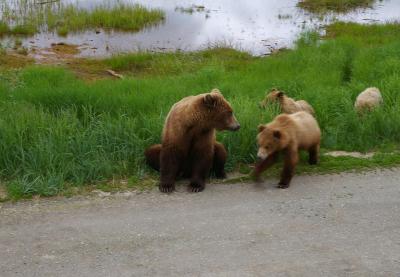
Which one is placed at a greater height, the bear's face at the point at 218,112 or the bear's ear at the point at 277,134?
the bear's face at the point at 218,112

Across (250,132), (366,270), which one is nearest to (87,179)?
(250,132)

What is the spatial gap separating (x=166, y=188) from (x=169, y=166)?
0.82 feet

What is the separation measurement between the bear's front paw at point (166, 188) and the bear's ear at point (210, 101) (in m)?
0.95

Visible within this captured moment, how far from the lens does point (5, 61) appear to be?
14.6 meters

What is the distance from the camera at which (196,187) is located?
6133 millimetres

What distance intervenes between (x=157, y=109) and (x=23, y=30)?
38.1 ft

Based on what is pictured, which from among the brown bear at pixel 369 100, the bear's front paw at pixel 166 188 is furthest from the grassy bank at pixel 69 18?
the bear's front paw at pixel 166 188

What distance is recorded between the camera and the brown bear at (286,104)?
26.1 feet

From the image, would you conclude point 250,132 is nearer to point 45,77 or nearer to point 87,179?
point 87,179

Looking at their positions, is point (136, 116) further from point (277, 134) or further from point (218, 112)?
point (277, 134)

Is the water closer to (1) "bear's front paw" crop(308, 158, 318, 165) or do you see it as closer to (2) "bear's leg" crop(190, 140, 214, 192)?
(1) "bear's front paw" crop(308, 158, 318, 165)

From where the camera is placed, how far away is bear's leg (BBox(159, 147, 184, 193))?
19.9 ft

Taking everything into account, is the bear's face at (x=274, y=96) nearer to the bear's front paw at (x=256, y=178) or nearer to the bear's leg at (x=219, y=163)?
the bear's leg at (x=219, y=163)

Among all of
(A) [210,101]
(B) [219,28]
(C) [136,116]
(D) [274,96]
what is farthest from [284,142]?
(B) [219,28]
